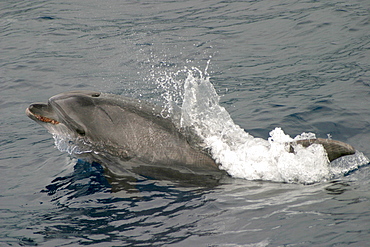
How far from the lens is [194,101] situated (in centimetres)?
873

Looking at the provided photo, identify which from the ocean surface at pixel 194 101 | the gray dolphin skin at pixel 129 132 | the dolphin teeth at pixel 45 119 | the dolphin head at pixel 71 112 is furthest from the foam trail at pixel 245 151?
the dolphin teeth at pixel 45 119

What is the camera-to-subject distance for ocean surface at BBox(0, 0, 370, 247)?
6754 millimetres

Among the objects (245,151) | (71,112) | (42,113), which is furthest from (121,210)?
(42,113)

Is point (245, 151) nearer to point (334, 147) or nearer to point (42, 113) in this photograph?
point (334, 147)

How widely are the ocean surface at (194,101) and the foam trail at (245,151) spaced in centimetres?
4

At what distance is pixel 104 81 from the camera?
1436cm

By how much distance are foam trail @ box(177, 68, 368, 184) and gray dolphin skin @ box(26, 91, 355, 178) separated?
21cm

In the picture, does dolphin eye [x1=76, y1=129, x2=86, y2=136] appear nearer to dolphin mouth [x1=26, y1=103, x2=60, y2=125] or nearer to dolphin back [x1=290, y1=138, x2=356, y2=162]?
dolphin mouth [x1=26, y1=103, x2=60, y2=125]

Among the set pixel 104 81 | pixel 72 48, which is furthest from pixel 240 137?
pixel 72 48

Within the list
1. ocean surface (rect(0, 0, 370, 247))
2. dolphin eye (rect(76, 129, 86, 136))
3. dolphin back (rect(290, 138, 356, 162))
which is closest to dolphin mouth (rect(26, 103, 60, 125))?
dolphin eye (rect(76, 129, 86, 136))

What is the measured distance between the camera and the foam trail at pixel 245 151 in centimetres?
795

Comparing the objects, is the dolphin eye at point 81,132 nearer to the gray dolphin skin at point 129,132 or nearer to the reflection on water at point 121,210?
the gray dolphin skin at point 129,132

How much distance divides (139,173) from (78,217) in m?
1.29

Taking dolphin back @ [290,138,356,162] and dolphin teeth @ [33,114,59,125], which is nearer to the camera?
dolphin back @ [290,138,356,162]
